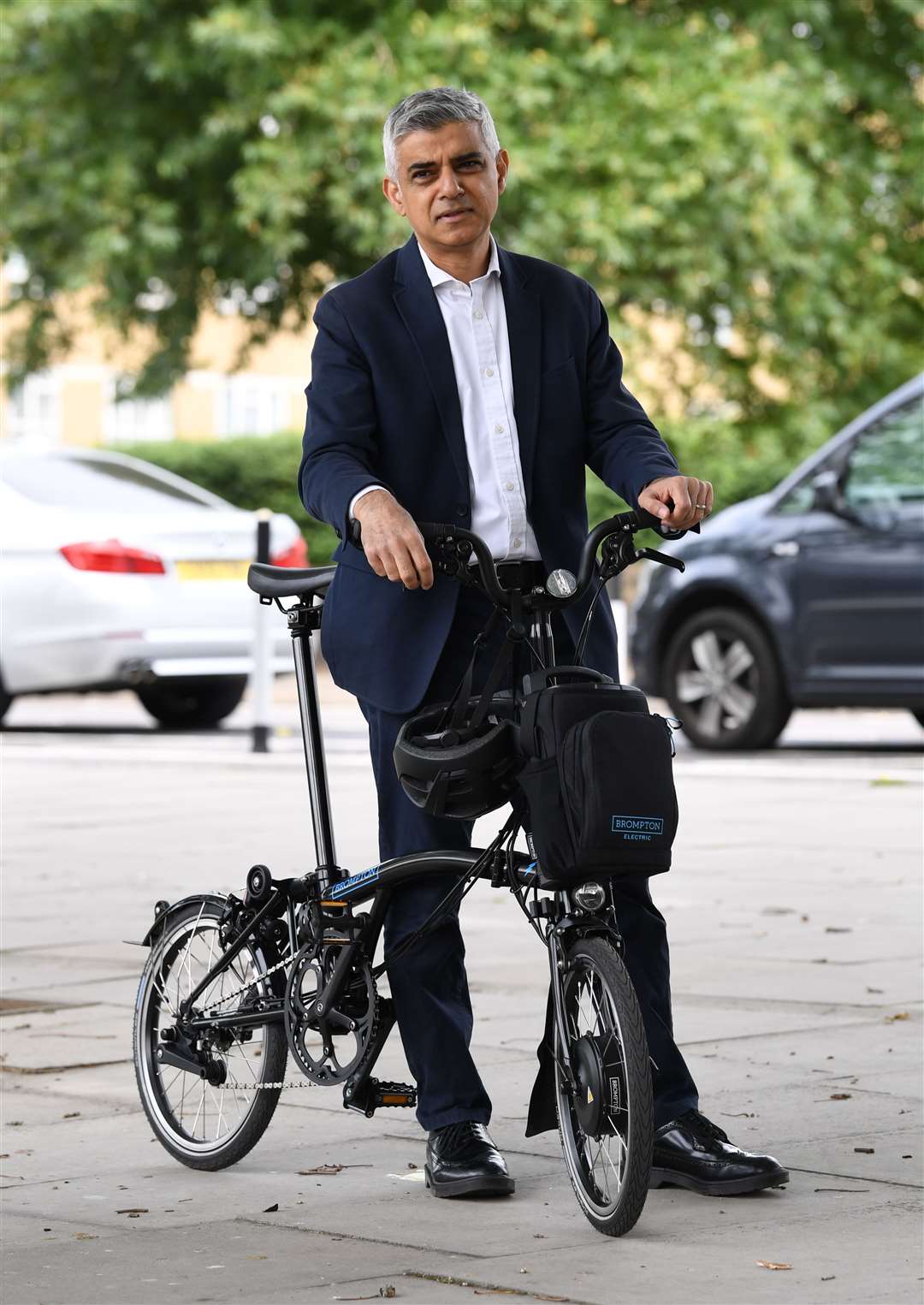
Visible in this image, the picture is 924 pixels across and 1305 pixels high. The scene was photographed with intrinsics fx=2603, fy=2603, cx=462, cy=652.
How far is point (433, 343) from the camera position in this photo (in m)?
4.63

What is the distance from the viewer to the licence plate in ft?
48.3

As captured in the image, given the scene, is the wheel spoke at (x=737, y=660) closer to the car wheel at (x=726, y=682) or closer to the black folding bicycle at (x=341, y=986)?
the car wheel at (x=726, y=682)

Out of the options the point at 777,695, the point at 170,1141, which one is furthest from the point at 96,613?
the point at 170,1141

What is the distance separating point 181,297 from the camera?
27078 millimetres

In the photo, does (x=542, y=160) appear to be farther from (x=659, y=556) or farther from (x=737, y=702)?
(x=659, y=556)

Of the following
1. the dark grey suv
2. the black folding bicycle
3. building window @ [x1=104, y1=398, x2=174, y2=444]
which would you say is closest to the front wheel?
the black folding bicycle

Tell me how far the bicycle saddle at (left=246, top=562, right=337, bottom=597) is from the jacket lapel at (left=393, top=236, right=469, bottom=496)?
0.34m

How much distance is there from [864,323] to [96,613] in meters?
14.6

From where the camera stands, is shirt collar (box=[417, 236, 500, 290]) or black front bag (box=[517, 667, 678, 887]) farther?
shirt collar (box=[417, 236, 500, 290])

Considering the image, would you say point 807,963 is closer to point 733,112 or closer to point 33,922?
point 33,922

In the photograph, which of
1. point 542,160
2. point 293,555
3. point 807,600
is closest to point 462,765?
point 807,600

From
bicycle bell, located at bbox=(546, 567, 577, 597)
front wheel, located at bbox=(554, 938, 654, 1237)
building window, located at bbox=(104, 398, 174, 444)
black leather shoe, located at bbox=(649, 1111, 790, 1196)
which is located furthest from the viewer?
building window, located at bbox=(104, 398, 174, 444)

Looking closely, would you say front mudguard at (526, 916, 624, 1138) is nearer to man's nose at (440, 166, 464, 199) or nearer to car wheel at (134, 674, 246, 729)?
man's nose at (440, 166, 464, 199)

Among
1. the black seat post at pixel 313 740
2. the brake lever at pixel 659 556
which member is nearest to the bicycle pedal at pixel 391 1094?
the black seat post at pixel 313 740
